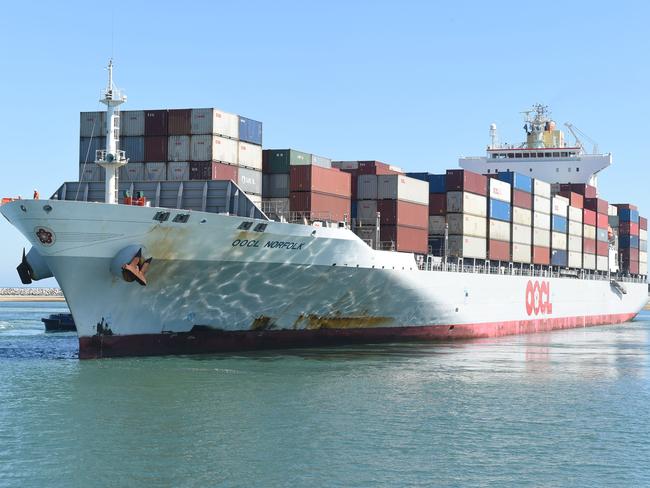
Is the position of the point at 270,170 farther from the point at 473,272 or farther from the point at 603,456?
the point at 603,456

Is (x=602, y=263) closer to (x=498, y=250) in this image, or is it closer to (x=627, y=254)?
(x=627, y=254)

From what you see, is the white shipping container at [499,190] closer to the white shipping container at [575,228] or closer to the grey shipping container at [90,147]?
the white shipping container at [575,228]

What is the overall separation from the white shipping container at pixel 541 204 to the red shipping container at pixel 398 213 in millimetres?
15465

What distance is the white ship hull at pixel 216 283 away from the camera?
27969mm

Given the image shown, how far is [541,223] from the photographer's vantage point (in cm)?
5553

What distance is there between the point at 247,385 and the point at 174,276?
5.18 metres

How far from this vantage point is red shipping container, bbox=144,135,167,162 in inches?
1350

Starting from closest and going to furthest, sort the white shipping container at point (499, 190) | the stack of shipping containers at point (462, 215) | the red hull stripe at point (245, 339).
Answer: the red hull stripe at point (245, 339) < the stack of shipping containers at point (462, 215) < the white shipping container at point (499, 190)

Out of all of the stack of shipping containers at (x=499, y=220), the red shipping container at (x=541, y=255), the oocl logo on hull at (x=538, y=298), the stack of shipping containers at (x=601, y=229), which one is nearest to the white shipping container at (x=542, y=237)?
the red shipping container at (x=541, y=255)

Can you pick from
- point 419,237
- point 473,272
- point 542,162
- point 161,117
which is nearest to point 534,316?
point 473,272

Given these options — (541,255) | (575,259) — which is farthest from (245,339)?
(575,259)

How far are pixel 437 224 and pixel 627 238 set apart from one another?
36.3m

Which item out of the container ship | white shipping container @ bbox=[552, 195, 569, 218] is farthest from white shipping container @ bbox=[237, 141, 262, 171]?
white shipping container @ bbox=[552, 195, 569, 218]

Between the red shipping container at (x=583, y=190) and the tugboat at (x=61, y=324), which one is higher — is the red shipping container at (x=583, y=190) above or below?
above
